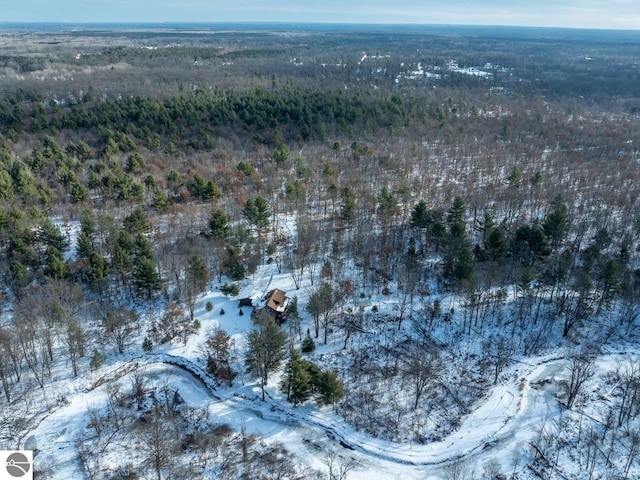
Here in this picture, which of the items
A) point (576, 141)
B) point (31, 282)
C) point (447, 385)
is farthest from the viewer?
point (576, 141)

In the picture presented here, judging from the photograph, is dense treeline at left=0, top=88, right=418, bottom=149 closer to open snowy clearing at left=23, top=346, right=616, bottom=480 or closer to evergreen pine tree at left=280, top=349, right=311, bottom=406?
open snowy clearing at left=23, top=346, right=616, bottom=480

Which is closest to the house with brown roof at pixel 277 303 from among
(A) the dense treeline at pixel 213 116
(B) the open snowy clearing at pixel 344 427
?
(B) the open snowy clearing at pixel 344 427

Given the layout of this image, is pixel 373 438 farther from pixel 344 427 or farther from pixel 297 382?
pixel 297 382

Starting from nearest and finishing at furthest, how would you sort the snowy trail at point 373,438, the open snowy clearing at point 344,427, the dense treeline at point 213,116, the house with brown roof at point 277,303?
the open snowy clearing at point 344,427
the snowy trail at point 373,438
the house with brown roof at point 277,303
the dense treeline at point 213,116

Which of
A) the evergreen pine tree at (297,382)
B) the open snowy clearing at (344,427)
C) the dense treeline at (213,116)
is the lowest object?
the open snowy clearing at (344,427)

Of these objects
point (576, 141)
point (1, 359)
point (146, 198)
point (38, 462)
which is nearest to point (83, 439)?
point (38, 462)

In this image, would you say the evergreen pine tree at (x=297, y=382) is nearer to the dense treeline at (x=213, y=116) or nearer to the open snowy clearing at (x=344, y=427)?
the open snowy clearing at (x=344, y=427)

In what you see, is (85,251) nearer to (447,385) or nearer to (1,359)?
(1,359)

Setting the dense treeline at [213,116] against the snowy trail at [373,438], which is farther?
the dense treeline at [213,116]

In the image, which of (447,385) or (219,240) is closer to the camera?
(447,385)
